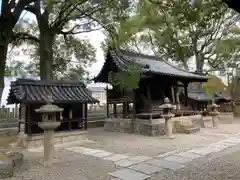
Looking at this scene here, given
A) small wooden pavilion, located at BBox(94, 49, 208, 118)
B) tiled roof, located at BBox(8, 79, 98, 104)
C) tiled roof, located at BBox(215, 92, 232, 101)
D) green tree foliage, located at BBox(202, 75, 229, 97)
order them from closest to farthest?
tiled roof, located at BBox(8, 79, 98, 104) → small wooden pavilion, located at BBox(94, 49, 208, 118) → tiled roof, located at BBox(215, 92, 232, 101) → green tree foliage, located at BBox(202, 75, 229, 97)

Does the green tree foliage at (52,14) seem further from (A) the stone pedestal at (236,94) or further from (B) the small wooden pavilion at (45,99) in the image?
(A) the stone pedestal at (236,94)

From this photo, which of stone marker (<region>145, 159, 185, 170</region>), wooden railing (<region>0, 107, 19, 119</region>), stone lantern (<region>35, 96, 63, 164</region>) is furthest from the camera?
wooden railing (<region>0, 107, 19, 119</region>)

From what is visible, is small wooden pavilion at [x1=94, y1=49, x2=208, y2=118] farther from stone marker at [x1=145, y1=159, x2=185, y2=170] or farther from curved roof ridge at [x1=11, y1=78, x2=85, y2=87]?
stone marker at [x1=145, y1=159, x2=185, y2=170]

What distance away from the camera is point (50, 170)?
561cm

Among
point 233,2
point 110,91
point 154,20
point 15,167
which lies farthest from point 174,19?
point 110,91

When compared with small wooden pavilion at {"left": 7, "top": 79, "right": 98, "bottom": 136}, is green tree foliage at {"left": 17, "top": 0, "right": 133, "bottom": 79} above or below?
above

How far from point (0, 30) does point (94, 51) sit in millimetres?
9230

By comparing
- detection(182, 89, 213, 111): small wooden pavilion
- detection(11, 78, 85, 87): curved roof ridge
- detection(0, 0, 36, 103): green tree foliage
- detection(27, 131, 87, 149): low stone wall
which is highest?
detection(0, 0, 36, 103): green tree foliage

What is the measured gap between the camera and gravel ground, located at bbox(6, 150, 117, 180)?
512 centimetres

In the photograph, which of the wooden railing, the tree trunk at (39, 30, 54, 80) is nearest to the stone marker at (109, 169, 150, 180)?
the tree trunk at (39, 30, 54, 80)

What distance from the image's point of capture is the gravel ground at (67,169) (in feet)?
16.8

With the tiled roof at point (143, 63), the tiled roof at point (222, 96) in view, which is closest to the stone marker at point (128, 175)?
the tiled roof at point (143, 63)

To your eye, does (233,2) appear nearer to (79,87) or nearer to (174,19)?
(174,19)

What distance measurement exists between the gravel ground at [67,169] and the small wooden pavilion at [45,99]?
6.25 feet
